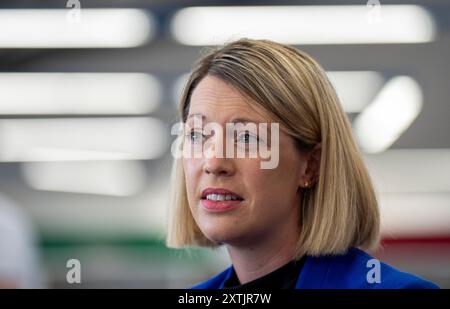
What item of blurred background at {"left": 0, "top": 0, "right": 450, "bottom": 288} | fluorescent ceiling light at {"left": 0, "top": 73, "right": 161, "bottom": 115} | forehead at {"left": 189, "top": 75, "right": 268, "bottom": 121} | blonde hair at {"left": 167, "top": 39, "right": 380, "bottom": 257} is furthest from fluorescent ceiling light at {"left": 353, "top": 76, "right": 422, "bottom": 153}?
fluorescent ceiling light at {"left": 0, "top": 73, "right": 161, "bottom": 115}

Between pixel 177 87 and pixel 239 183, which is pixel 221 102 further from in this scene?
pixel 177 87

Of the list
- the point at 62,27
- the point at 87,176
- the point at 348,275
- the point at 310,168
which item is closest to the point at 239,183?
the point at 310,168

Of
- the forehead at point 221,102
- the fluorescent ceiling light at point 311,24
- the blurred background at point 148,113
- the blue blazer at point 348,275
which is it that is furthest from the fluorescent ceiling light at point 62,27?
the blue blazer at point 348,275

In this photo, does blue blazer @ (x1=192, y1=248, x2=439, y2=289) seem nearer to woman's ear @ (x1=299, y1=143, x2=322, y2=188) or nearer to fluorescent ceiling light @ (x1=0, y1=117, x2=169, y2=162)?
woman's ear @ (x1=299, y1=143, x2=322, y2=188)

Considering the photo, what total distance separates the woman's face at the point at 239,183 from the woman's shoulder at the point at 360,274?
0.37ft

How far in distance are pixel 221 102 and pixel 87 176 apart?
0.52 m

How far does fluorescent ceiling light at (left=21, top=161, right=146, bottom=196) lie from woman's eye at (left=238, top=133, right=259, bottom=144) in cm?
43

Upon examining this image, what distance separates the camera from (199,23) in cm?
169

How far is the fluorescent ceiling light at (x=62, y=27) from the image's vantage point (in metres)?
Result: 1.75

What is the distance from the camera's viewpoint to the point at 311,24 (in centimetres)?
170

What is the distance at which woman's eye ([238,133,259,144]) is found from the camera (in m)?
1.42
